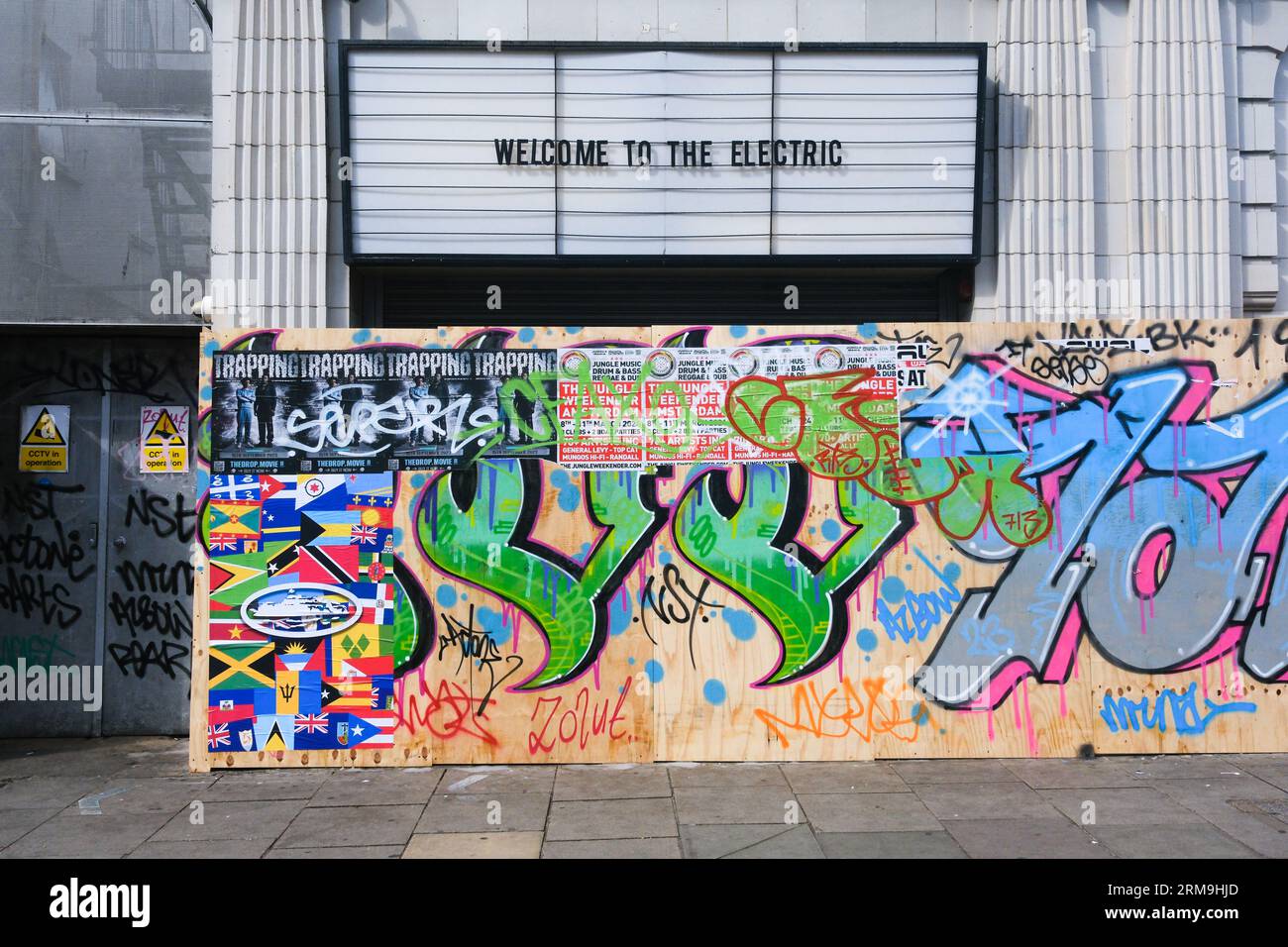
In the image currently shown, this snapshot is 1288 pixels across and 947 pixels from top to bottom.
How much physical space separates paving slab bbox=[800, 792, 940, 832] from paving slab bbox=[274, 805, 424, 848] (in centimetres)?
233

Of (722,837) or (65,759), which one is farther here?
(65,759)

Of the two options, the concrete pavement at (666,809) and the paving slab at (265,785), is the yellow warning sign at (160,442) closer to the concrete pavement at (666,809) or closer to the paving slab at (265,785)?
the concrete pavement at (666,809)

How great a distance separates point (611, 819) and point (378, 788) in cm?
164

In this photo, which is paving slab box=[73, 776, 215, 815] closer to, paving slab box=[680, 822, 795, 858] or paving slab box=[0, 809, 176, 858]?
paving slab box=[0, 809, 176, 858]

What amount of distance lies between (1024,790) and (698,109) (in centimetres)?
540

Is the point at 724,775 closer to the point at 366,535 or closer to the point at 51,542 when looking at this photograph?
the point at 366,535

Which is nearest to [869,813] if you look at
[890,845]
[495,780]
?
[890,845]

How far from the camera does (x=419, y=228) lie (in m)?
8.33

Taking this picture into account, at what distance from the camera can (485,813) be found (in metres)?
6.36

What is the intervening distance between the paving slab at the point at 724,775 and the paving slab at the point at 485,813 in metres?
0.93


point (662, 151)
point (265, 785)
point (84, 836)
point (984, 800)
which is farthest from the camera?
point (662, 151)

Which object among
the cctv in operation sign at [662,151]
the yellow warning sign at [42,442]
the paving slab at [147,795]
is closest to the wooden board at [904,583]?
the paving slab at [147,795]

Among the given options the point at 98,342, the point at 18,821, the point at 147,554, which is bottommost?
the point at 18,821

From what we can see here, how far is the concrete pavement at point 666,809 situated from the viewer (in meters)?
5.77
